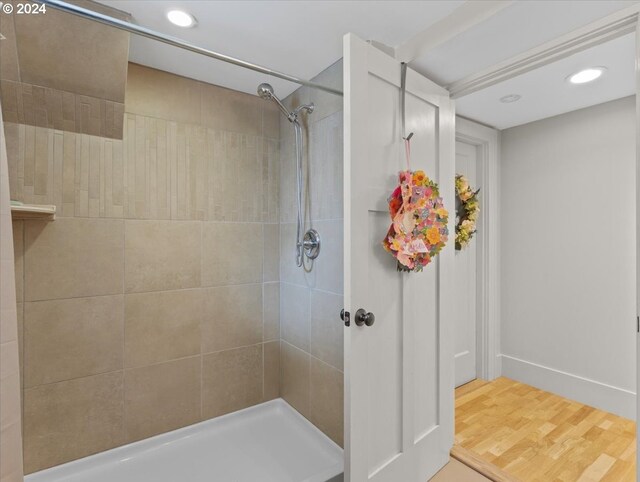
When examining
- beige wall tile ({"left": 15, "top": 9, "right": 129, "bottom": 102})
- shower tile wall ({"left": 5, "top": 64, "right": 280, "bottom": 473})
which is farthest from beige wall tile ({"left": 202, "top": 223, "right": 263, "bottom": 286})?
beige wall tile ({"left": 15, "top": 9, "right": 129, "bottom": 102})

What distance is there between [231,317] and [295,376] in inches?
22.6

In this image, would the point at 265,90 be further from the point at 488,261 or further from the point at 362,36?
the point at 488,261

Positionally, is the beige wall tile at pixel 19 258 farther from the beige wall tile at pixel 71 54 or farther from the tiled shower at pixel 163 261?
the beige wall tile at pixel 71 54

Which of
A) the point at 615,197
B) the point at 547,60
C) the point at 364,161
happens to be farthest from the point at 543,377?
the point at 364,161

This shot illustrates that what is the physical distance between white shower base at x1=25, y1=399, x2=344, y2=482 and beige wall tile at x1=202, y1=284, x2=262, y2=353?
48 centimetres

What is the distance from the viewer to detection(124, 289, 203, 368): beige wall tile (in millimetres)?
1782

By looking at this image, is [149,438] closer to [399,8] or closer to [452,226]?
[452,226]

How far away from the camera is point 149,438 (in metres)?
1.82

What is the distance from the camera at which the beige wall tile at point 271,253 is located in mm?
2244

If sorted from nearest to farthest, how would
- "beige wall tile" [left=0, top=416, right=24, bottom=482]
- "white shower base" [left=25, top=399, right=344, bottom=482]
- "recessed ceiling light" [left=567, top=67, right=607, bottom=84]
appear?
1. "beige wall tile" [left=0, top=416, right=24, bottom=482]
2. "white shower base" [left=25, top=399, right=344, bottom=482]
3. "recessed ceiling light" [left=567, top=67, right=607, bottom=84]

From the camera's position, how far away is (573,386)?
2.39 metres

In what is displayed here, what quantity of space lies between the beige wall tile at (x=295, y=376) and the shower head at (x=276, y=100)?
1.48 meters

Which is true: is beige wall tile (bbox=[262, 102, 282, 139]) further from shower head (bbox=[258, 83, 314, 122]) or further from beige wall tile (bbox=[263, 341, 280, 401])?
beige wall tile (bbox=[263, 341, 280, 401])

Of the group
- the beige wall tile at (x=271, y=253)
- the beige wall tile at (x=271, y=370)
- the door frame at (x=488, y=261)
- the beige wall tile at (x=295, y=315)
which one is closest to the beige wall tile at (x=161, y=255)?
the beige wall tile at (x=271, y=253)
